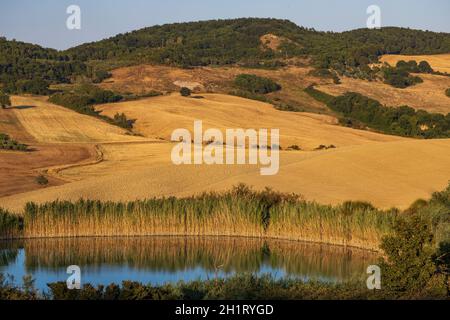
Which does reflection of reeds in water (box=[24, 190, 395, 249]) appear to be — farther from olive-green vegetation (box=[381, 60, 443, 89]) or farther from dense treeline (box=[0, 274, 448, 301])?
olive-green vegetation (box=[381, 60, 443, 89])

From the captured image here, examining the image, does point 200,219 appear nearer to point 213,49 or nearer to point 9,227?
point 9,227

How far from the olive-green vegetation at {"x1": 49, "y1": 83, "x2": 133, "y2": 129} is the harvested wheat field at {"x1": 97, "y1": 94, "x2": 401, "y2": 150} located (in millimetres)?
1334

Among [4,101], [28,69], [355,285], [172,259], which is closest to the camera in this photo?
[355,285]

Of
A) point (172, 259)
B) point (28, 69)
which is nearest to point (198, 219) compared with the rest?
point (172, 259)

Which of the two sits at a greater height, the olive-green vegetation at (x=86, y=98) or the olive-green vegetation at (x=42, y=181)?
the olive-green vegetation at (x=86, y=98)

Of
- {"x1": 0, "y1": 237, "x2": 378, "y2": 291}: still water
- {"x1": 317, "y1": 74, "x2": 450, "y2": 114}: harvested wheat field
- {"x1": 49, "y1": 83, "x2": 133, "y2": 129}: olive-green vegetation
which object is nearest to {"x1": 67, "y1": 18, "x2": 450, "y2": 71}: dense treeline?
{"x1": 317, "y1": 74, "x2": 450, "y2": 114}: harvested wheat field

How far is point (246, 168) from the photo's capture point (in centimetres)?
4894

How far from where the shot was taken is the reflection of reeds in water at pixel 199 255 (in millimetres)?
30531

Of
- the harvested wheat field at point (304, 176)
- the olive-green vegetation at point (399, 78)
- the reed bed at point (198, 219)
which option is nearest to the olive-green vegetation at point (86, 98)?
the harvested wheat field at point (304, 176)

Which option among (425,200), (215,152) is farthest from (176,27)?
(425,200)

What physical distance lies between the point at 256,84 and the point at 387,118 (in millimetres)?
21309

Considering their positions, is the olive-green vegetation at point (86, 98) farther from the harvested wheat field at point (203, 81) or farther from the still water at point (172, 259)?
the still water at point (172, 259)

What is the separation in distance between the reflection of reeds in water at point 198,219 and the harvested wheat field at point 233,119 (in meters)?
28.9

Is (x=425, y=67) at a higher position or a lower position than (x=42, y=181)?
higher
